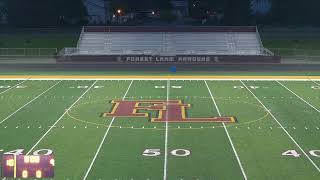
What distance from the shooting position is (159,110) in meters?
20.9

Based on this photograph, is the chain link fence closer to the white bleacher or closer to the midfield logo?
the white bleacher

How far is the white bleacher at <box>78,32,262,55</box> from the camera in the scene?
41562mm

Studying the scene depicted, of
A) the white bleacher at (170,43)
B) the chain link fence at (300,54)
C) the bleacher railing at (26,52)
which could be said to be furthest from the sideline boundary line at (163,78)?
the bleacher railing at (26,52)

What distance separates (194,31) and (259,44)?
5.29 metres

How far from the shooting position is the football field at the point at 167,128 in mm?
13695

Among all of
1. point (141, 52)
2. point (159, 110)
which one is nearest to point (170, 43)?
point (141, 52)

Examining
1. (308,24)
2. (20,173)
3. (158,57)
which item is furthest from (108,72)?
(308,24)

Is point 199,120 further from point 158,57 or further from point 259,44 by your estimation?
point 259,44

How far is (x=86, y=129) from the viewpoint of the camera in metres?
17.9

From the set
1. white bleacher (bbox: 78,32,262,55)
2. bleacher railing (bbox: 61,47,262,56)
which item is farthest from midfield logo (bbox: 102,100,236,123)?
white bleacher (bbox: 78,32,262,55)

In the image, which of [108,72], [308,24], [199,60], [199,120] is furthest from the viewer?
[308,24]

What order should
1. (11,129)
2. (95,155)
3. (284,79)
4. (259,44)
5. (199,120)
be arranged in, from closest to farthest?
(95,155)
(11,129)
(199,120)
(284,79)
(259,44)

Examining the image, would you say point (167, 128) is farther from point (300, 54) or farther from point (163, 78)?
point (300, 54)

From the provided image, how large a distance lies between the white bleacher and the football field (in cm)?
1373
